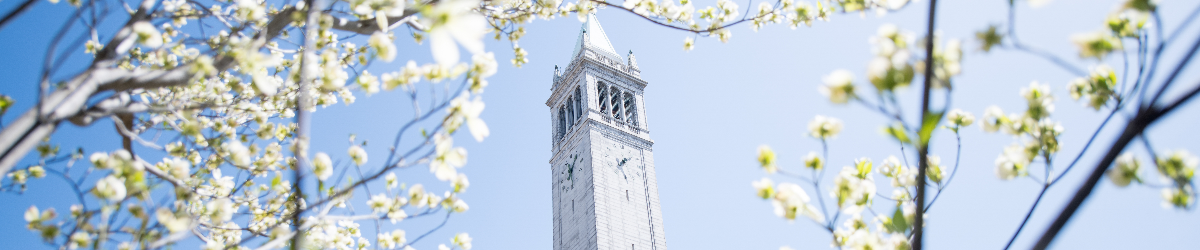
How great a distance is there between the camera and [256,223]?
3637 mm

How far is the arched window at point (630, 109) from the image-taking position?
2855 cm

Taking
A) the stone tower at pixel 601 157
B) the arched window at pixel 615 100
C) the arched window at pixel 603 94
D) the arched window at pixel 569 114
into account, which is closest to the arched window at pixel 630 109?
the stone tower at pixel 601 157

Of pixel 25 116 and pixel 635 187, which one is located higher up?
pixel 635 187

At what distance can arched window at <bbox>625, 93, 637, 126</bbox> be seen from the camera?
93.7 ft

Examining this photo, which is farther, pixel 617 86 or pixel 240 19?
pixel 617 86

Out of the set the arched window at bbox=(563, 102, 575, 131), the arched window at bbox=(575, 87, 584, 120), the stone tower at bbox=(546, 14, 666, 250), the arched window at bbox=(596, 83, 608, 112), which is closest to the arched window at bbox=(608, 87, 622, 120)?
the stone tower at bbox=(546, 14, 666, 250)

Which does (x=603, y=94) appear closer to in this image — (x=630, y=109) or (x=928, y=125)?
(x=630, y=109)

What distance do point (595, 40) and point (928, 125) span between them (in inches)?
1217

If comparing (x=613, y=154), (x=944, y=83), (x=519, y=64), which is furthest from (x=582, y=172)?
(x=944, y=83)

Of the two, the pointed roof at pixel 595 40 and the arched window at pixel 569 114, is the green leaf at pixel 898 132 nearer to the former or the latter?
the arched window at pixel 569 114

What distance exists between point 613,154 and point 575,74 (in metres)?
5.05

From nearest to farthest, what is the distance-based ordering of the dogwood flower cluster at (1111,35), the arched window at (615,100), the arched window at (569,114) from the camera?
the dogwood flower cluster at (1111,35), the arched window at (569,114), the arched window at (615,100)

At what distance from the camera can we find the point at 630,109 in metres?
29.3

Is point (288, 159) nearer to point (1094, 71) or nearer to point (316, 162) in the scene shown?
point (316, 162)
